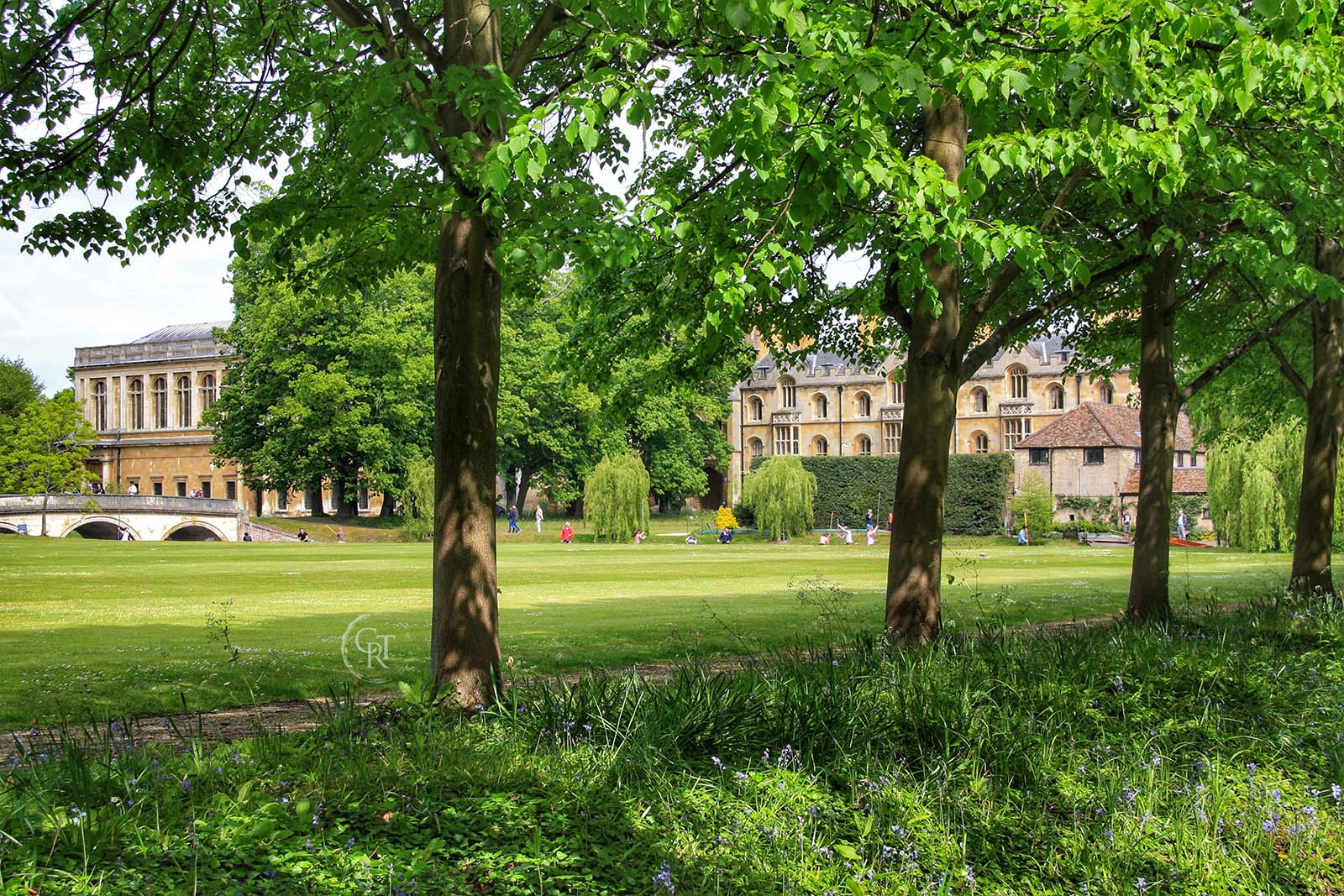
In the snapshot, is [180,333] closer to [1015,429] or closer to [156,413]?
[156,413]

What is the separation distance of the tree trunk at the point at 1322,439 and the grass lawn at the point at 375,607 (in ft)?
7.10

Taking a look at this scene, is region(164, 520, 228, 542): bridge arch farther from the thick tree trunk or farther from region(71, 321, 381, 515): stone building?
the thick tree trunk

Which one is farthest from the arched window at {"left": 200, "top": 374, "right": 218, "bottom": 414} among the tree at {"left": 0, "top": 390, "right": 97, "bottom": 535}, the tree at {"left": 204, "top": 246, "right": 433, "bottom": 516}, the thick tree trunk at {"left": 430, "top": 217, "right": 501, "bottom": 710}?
the thick tree trunk at {"left": 430, "top": 217, "right": 501, "bottom": 710}

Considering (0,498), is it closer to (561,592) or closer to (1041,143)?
(561,592)

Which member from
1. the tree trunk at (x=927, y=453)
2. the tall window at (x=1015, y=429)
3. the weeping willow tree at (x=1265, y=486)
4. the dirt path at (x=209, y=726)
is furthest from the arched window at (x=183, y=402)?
the tree trunk at (x=927, y=453)

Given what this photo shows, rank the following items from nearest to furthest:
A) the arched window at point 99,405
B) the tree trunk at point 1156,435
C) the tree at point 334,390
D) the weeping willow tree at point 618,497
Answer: the tree trunk at point 1156,435
the weeping willow tree at point 618,497
the tree at point 334,390
the arched window at point 99,405

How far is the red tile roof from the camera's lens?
6278 centimetres

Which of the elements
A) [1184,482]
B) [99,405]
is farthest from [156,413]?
[1184,482]

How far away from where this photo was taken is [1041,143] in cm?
751

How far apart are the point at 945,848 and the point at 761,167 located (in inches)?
138

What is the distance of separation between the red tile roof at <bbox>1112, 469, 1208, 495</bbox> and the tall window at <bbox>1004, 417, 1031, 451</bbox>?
16.1m

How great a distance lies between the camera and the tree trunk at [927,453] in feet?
31.5

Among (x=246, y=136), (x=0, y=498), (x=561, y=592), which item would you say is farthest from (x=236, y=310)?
(x=246, y=136)

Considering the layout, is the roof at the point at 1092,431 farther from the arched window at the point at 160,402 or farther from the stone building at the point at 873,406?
the arched window at the point at 160,402
